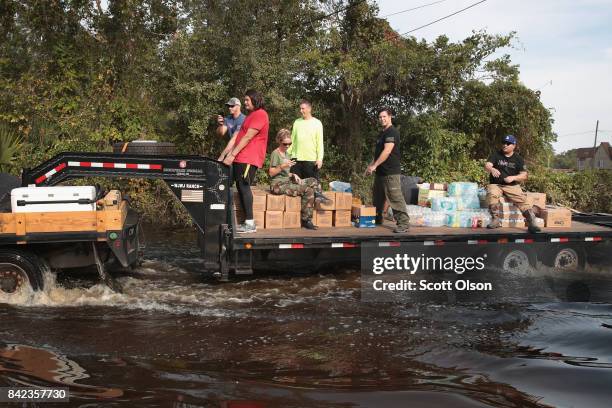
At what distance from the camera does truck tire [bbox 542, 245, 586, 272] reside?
8758 millimetres

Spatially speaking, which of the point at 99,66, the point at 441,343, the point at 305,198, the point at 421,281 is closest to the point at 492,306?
the point at 421,281

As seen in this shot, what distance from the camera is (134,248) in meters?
8.09

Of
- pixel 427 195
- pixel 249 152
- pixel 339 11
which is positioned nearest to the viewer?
pixel 249 152

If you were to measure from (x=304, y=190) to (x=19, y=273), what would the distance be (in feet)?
12.4

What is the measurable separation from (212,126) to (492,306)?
8.84 meters

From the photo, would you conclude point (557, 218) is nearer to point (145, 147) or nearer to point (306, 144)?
point (306, 144)

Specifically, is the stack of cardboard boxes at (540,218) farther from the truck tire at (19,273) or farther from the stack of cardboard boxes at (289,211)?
the truck tire at (19,273)

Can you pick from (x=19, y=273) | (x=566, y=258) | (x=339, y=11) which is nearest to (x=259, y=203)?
(x=19, y=273)

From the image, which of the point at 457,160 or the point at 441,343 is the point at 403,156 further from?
the point at 441,343

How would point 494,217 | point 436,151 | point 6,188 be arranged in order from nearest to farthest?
point 6,188 → point 494,217 → point 436,151

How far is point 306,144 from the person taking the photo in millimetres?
8961

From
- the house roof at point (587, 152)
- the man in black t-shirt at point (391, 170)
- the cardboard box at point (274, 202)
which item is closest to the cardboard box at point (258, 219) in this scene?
the cardboard box at point (274, 202)

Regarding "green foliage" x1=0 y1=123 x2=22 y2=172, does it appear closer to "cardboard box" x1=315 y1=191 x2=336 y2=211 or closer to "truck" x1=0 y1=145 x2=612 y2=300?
"truck" x1=0 y1=145 x2=612 y2=300

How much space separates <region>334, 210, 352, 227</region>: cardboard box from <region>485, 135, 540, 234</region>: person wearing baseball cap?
2.04 metres
